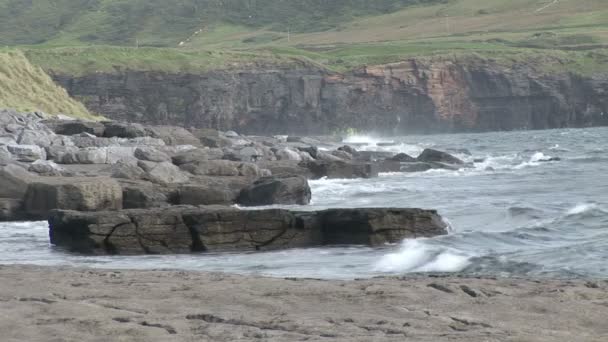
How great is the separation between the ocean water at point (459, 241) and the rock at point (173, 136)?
38.3 feet

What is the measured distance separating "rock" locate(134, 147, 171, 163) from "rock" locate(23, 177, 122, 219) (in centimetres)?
970

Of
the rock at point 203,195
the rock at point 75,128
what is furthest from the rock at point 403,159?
the rock at point 203,195

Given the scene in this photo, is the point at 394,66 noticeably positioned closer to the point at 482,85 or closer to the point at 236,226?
the point at 482,85

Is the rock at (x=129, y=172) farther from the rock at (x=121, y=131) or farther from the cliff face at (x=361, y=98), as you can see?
the cliff face at (x=361, y=98)

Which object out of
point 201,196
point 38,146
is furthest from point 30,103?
point 201,196

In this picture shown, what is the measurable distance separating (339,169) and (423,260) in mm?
23169

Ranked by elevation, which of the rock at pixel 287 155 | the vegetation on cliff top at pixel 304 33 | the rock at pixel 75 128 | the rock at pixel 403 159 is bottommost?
A: the rock at pixel 403 159

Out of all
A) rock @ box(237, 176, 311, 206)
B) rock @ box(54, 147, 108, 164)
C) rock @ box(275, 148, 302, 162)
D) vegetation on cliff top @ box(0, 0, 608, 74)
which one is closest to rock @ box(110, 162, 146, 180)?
rock @ box(237, 176, 311, 206)

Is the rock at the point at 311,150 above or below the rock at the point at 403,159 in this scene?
above

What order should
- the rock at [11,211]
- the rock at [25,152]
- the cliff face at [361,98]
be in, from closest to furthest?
the rock at [11,211]
the rock at [25,152]
the cliff face at [361,98]

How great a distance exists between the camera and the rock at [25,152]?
1419 inches

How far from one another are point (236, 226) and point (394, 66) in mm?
98210

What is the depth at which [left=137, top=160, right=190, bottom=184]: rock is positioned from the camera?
31.8 meters

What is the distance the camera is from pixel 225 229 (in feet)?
72.7
